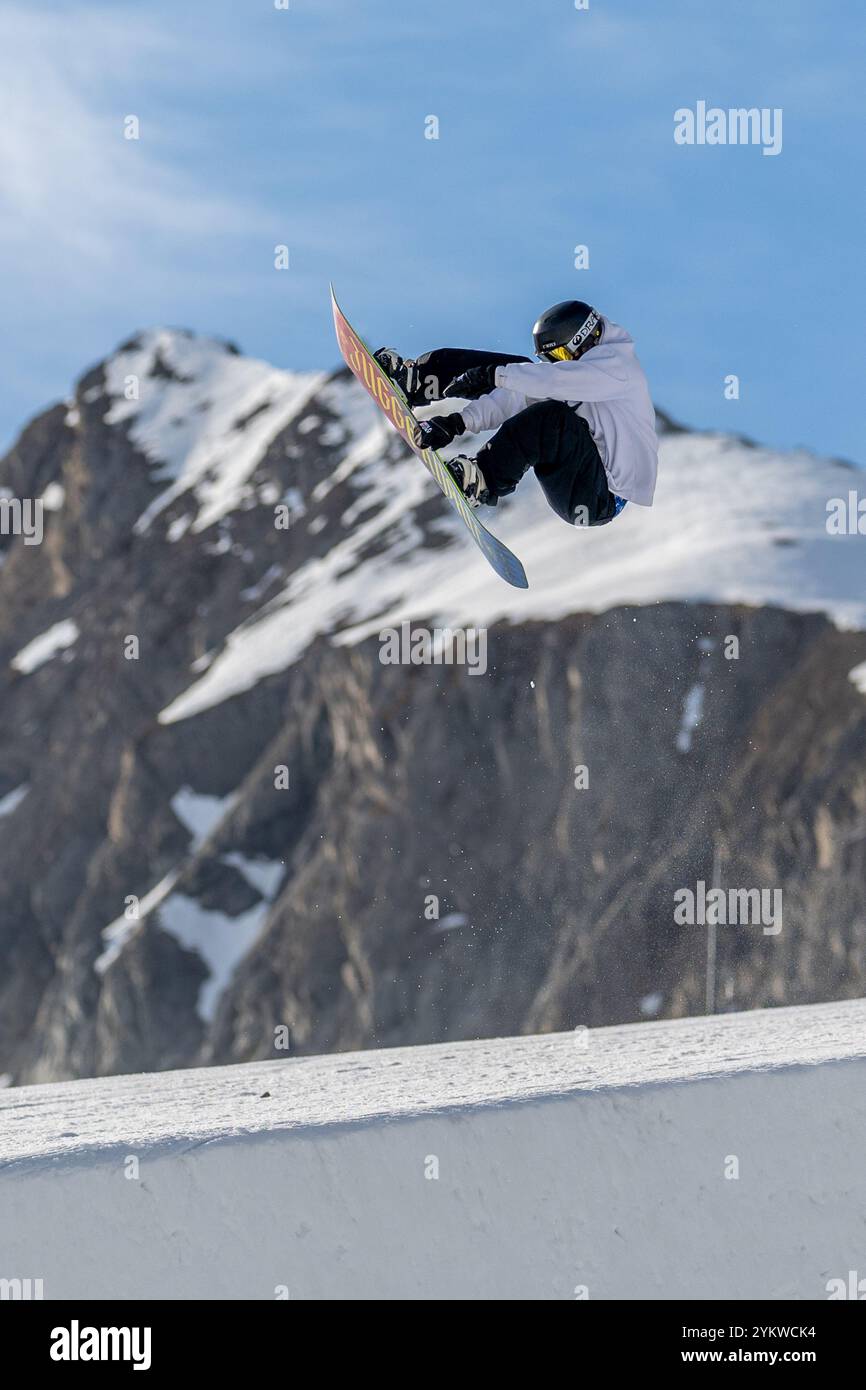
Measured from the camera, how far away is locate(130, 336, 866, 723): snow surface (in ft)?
171

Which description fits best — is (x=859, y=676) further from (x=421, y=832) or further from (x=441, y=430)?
(x=441, y=430)

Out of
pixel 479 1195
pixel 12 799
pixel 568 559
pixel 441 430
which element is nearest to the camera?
pixel 479 1195

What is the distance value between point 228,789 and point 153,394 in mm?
53030

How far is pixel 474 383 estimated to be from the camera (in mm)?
9094

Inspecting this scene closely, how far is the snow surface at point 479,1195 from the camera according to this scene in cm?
544

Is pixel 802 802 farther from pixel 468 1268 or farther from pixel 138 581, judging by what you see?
pixel 138 581

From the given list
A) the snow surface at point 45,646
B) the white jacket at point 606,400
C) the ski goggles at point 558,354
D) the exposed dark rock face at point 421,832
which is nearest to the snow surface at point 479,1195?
the white jacket at point 606,400

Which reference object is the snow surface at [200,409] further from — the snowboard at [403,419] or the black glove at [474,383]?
the black glove at [474,383]

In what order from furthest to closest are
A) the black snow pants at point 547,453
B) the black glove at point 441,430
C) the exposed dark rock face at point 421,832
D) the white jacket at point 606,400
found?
the exposed dark rock face at point 421,832
the black glove at point 441,430
the black snow pants at point 547,453
the white jacket at point 606,400

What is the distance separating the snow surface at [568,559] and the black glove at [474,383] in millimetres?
40254

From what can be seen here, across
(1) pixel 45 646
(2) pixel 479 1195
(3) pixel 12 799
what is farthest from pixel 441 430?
(1) pixel 45 646

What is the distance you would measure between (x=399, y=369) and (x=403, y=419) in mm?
475

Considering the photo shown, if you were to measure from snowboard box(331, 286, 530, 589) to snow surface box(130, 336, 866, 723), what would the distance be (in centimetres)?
3841

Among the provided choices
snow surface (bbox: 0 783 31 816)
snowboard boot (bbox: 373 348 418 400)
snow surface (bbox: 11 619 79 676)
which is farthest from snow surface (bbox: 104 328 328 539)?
snowboard boot (bbox: 373 348 418 400)
